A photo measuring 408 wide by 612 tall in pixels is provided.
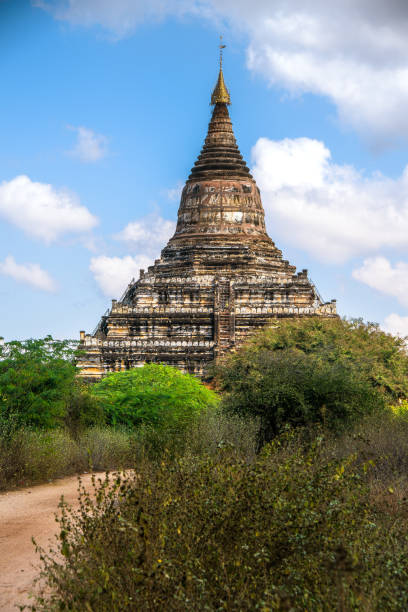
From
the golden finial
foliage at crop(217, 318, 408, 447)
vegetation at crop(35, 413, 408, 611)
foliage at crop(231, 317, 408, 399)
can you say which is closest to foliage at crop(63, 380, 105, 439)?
foliage at crop(217, 318, 408, 447)

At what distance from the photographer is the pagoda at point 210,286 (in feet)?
123

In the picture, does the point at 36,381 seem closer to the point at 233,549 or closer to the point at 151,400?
the point at 151,400

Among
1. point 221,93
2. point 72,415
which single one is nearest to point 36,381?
point 72,415

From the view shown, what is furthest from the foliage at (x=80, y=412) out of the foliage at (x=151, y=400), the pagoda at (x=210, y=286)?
the pagoda at (x=210, y=286)

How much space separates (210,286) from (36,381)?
23.5m

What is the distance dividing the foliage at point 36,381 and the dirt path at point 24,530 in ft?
8.29

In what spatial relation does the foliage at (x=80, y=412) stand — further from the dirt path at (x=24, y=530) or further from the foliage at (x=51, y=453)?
the dirt path at (x=24, y=530)

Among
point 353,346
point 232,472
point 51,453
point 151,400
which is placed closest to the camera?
point 232,472

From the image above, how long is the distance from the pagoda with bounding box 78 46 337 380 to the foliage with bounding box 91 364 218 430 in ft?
35.5

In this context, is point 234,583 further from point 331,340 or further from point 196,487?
point 331,340

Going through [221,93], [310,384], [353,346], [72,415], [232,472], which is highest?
[221,93]

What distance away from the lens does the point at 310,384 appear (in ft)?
64.4

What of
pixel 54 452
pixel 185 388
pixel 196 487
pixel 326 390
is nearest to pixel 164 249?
pixel 185 388

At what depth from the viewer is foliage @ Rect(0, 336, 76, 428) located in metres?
17.9
